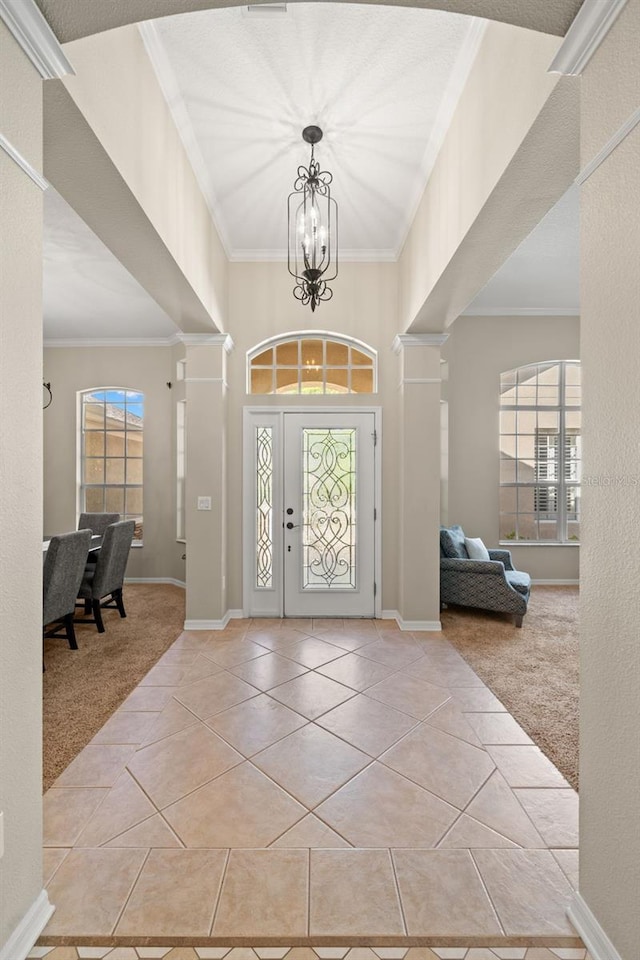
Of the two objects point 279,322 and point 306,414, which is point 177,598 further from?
point 279,322

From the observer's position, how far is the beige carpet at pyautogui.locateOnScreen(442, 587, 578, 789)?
2.64 metres

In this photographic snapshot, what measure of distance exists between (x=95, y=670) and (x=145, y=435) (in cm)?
370

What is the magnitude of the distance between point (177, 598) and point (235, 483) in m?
1.96

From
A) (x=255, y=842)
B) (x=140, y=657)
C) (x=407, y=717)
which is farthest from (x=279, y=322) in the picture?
(x=255, y=842)

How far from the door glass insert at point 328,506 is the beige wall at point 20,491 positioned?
3.17 m

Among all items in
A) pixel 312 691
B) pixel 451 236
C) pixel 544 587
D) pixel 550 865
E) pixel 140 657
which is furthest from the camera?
pixel 544 587

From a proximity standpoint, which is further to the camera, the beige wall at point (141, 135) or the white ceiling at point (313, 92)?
the white ceiling at point (313, 92)

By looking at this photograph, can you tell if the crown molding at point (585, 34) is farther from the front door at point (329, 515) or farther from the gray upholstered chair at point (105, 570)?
the gray upholstered chair at point (105, 570)

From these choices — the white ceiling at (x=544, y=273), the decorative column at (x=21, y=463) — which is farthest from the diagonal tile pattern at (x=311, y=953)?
the white ceiling at (x=544, y=273)

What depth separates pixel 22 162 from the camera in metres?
1.36

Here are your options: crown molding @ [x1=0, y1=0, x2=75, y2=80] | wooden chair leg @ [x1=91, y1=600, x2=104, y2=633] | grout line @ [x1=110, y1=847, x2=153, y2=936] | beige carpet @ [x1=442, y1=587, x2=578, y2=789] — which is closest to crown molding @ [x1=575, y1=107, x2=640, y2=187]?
crown molding @ [x1=0, y1=0, x2=75, y2=80]

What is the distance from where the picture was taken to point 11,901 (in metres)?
1.35

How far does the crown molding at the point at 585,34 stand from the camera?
1.27 meters

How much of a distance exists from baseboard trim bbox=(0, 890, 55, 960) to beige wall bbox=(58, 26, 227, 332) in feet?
8.47
